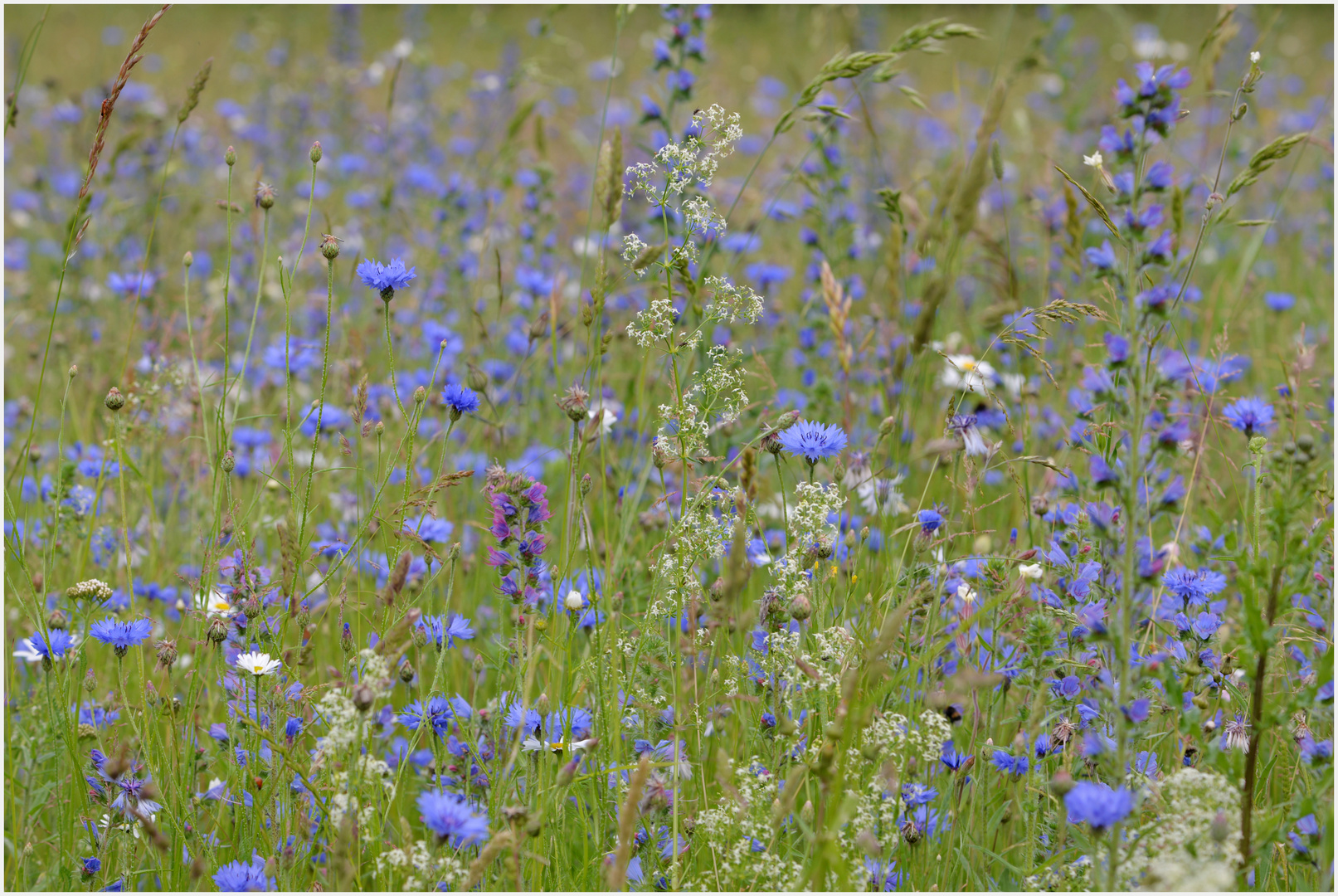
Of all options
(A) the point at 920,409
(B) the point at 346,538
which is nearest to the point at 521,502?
(B) the point at 346,538

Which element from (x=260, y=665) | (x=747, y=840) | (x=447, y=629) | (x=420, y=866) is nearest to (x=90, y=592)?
(x=260, y=665)

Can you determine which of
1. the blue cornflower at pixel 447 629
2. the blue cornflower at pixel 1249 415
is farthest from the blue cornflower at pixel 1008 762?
the blue cornflower at pixel 447 629

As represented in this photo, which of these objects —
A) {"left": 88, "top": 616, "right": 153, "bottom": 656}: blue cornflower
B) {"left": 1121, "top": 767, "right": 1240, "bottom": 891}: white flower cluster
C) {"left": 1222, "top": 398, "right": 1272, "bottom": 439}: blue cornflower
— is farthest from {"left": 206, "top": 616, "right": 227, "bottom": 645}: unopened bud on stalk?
Result: {"left": 1222, "top": 398, "right": 1272, "bottom": 439}: blue cornflower

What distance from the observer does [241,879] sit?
1.47 metres

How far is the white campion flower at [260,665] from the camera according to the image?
1.68 meters

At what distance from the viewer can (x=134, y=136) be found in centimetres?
270

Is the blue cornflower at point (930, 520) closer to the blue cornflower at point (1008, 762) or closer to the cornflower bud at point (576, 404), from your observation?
the blue cornflower at point (1008, 762)

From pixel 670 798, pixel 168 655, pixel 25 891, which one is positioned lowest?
pixel 25 891

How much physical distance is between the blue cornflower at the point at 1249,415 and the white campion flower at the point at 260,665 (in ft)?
5.69

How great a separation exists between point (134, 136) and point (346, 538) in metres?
1.13

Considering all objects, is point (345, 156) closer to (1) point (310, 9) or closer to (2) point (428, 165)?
(2) point (428, 165)

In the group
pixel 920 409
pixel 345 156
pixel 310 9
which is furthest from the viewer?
pixel 310 9

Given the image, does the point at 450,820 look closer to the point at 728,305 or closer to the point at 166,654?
the point at 166,654

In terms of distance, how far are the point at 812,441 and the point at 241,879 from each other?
1.11m
